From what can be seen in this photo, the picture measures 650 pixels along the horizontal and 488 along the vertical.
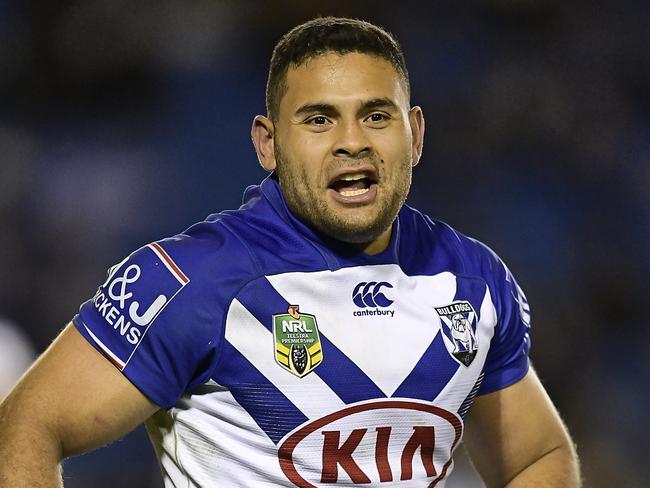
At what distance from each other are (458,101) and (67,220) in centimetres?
242

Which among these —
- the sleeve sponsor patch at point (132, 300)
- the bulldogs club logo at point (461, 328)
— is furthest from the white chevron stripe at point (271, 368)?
the bulldogs club logo at point (461, 328)

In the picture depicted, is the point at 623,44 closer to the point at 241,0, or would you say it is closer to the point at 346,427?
the point at 241,0

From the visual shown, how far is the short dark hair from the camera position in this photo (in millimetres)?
2588

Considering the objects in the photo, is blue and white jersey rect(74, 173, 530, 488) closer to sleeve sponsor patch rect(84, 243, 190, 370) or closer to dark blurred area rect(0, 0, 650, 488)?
sleeve sponsor patch rect(84, 243, 190, 370)

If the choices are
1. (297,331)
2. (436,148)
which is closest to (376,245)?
(297,331)

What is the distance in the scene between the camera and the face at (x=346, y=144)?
2.52 meters

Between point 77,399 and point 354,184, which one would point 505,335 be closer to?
point 354,184

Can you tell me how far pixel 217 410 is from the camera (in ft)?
8.10

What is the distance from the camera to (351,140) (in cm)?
249

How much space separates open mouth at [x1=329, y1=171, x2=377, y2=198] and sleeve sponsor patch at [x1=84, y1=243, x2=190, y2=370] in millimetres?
448

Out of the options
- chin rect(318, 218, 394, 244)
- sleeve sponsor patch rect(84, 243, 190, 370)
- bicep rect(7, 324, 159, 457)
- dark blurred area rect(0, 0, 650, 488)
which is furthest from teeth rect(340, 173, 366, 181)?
dark blurred area rect(0, 0, 650, 488)

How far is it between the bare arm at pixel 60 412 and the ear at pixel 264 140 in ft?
2.32

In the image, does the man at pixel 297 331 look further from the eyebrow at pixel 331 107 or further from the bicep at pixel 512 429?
the bicep at pixel 512 429

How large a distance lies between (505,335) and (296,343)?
0.68m
